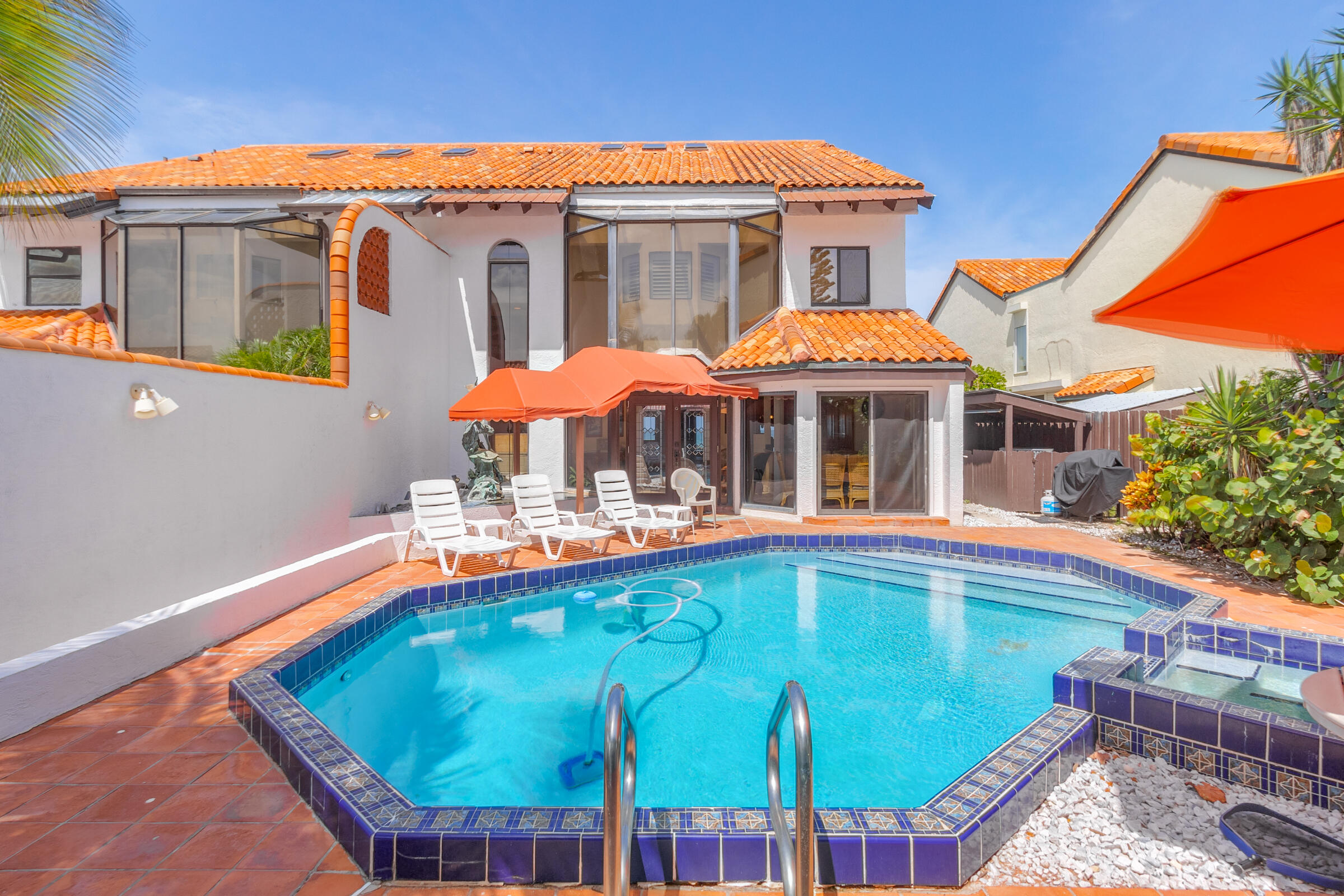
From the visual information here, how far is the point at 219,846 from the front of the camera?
292 centimetres

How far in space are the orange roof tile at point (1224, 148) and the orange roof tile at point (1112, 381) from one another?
4959mm

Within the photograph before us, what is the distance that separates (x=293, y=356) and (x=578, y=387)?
5528 millimetres

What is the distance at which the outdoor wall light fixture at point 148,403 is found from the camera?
6.04m

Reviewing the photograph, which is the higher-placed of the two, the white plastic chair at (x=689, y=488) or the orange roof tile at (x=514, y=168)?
the orange roof tile at (x=514, y=168)

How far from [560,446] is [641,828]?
1238 cm

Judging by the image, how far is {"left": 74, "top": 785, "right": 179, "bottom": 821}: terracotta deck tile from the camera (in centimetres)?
316

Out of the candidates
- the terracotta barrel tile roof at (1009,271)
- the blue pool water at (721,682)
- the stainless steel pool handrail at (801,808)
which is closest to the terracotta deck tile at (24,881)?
the blue pool water at (721,682)

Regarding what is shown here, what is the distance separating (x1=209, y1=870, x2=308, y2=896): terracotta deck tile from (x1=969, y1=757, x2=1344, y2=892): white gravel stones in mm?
3277

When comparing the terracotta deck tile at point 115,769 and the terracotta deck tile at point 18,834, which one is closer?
the terracotta deck tile at point 18,834

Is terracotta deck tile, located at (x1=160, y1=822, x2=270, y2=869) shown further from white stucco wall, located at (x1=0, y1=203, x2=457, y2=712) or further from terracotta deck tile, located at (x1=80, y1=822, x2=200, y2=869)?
white stucco wall, located at (x1=0, y1=203, x2=457, y2=712)

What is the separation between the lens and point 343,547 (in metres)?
8.29

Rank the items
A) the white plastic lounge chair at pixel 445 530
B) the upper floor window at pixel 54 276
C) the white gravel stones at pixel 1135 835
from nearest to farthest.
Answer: the white gravel stones at pixel 1135 835 < the white plastic lounge chair at pixel 445 530 < the upper floor window at pixel 54 276

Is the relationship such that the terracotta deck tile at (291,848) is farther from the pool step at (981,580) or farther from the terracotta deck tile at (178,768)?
the pool step at (981,580)

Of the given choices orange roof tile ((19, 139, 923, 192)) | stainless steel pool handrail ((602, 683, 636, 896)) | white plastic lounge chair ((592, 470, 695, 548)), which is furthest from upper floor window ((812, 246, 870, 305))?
stainless steel pool handrail ((602, 683, 636, 896))
